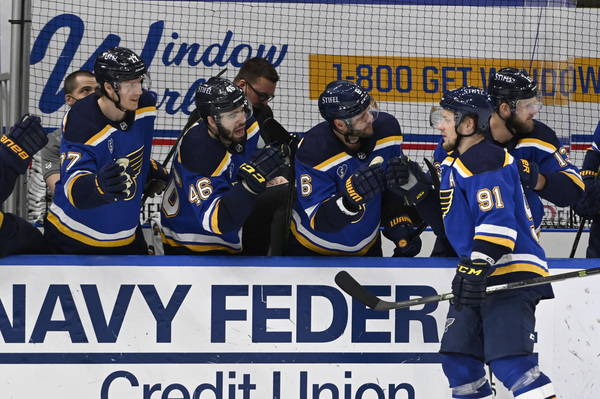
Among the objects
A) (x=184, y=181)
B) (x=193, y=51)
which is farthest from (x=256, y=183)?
(x=193, y=51)

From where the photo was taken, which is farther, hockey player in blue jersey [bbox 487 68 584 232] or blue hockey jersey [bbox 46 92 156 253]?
hockey player in blue jersey [bbox 487 68 584 232]

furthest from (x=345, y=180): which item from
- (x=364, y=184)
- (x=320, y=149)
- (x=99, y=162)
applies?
(x=99, y=162)

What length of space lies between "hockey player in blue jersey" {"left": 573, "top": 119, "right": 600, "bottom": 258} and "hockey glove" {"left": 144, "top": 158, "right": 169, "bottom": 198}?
1.64m

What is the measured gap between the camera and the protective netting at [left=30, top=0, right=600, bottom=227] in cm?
536

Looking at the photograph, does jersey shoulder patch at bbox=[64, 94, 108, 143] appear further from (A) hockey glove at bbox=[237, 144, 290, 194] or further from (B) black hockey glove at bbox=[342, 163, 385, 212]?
(B) black hockey glove at bbox=[342, 163, 385, 212]

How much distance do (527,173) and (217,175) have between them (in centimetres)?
107

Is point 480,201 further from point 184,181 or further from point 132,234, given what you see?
point 132,234

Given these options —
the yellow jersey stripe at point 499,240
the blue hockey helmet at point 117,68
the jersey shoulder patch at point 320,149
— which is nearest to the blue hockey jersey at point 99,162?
the blue hockey helmet at point 117,68

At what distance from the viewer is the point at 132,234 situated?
10.3 ft

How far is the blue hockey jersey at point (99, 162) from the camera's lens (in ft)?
9.70

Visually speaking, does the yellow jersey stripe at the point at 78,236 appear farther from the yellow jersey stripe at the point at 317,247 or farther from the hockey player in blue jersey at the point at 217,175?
the yellow jersey stripe at the point at 317,247

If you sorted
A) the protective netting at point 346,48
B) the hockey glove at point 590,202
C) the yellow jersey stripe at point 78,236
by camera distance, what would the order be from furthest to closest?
the protective netting at point 346,48 < the hockey glove at point 590,202 < the yellow jersey stripe at point 78,236

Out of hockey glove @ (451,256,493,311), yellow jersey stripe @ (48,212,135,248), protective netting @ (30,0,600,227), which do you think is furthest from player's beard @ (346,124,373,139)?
protective netting @ (30,0,600,227)

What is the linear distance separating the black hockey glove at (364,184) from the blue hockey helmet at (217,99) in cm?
48
